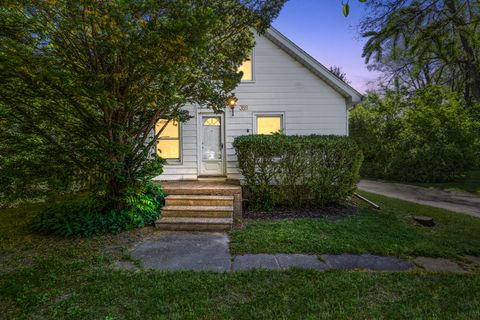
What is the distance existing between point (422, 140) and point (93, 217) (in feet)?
49.7

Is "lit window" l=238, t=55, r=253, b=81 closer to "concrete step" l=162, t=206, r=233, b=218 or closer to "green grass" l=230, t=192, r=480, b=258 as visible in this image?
"concrete step" l=162, t=206, r=233, b=218

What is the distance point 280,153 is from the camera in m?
6.13

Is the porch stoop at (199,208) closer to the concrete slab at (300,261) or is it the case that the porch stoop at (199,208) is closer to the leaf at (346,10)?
the concrete slab at (300,261)

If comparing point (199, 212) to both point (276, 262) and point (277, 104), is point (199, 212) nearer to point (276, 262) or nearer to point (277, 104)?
point (276, 262)

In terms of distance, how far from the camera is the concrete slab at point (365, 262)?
332 cm

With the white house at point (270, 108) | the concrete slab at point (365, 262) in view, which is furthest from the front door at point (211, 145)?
the concrete slab at point (365, 262)

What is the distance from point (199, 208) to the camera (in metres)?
5.52

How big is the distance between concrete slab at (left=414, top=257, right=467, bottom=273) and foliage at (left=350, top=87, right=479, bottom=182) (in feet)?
35.9

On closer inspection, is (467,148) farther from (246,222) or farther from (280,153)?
(246,222)

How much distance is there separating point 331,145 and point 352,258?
3.29 meters

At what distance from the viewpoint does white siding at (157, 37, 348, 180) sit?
316 inches

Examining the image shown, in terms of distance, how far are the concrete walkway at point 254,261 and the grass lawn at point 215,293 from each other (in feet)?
0.73

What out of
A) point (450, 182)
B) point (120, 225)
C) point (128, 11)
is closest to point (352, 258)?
point (120, 225)

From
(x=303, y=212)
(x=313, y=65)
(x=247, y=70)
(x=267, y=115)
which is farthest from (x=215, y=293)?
(x=313, y=65)
